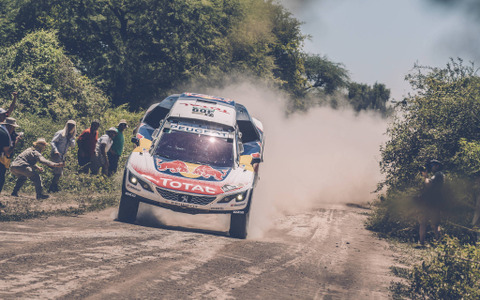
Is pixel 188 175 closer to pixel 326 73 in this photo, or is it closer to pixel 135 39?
pixel 135 39

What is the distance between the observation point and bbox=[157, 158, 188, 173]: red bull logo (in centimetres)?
1104

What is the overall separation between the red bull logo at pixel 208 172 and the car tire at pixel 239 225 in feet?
2.52

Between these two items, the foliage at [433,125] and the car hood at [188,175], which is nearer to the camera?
the car hood at [188,175]

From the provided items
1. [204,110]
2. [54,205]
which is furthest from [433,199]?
[54,205]

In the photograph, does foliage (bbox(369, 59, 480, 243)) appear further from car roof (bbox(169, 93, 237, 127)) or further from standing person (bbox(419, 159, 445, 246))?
car roof (bbox(169, 93, 237, 127))

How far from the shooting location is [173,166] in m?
11.2

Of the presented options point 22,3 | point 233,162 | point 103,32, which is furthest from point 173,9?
point 233,162

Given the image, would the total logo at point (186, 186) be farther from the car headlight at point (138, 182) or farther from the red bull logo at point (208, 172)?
the red bull logo at point (208, 172)

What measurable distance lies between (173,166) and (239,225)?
1.61 m

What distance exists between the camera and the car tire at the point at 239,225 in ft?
36.1

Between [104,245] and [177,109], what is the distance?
17.1 feet

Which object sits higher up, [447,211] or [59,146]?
[59,146]

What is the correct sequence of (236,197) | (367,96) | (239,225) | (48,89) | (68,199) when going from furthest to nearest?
(367,96)
(48,89)
(68,199)
(239,225)
(236,197)

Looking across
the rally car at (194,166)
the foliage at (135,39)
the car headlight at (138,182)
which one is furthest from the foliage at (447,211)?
the foliage at (135,39)
